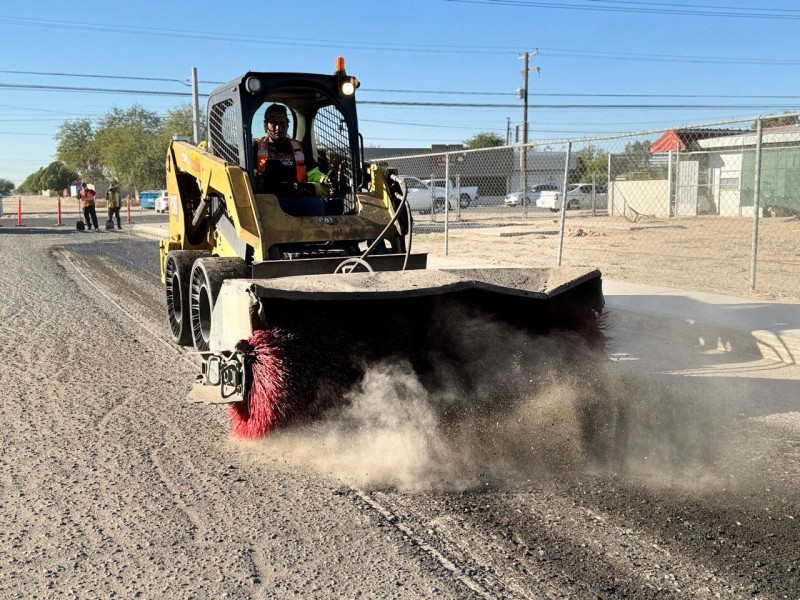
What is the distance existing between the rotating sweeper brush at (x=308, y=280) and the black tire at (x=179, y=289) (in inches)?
0.6

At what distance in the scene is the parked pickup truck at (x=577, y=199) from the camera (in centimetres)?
3434

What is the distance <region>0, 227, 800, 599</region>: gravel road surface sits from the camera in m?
3.31

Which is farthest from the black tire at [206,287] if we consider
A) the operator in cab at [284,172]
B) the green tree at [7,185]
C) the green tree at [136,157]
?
the green tree at [7,185]

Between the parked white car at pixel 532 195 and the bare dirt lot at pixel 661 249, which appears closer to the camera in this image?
the bare dirt lot at pixel 661 249

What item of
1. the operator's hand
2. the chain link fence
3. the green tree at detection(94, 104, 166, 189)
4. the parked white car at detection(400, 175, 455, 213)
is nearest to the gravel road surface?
the operator's hand

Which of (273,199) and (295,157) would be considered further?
(295,157)

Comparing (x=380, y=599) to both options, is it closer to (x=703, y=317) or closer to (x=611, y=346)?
(x=611, y=346)

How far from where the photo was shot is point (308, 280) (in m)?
4.91

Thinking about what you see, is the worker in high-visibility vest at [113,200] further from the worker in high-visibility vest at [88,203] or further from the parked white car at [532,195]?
the parked white car at [532,195]

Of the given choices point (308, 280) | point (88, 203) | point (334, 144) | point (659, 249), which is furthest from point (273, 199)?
point (88, 203)

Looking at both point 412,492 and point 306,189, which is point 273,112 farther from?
point 412,492

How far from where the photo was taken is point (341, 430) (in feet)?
15.5

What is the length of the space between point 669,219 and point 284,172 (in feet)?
64.4

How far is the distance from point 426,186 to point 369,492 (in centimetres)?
3010
